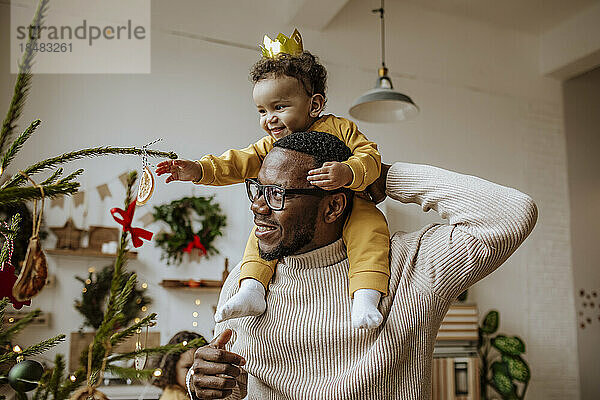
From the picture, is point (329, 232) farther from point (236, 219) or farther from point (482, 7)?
point (482, 7)

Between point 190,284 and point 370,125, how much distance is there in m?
2.03

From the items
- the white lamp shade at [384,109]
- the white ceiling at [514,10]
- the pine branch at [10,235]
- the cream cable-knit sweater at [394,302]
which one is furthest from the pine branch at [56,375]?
the white ceiling at [514,10]

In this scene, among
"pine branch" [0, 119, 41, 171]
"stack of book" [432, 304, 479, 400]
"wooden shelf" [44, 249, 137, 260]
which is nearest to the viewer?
"pine branch" [0, 119, 41, 171]

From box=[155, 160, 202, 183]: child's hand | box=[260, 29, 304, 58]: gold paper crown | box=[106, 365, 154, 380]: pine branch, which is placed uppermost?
box=[260, 29, 304, 58]: gold paper crown

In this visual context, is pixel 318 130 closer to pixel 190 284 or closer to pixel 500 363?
pixel 190 284

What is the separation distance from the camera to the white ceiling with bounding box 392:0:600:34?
5.29m

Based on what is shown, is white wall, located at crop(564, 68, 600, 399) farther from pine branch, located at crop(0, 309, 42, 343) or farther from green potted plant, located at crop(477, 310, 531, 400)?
pine branch, located at crop(0, 309, 42, 343)

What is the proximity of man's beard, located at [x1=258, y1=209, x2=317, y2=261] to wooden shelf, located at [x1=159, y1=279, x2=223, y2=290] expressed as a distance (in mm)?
3114

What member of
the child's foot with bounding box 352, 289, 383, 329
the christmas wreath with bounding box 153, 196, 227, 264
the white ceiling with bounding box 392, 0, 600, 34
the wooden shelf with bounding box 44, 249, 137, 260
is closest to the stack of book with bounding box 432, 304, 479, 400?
the christmas wreath with bounding box 153, 196, 227, 264

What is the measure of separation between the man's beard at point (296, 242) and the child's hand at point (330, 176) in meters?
0.10

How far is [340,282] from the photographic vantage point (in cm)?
117

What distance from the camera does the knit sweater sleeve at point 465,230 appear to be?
1.08m

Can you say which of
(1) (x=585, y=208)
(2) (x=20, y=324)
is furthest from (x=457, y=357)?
(2) (x=20, y=324)

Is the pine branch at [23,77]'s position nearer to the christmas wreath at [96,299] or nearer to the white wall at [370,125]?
the christmas wreath at [96,299]
